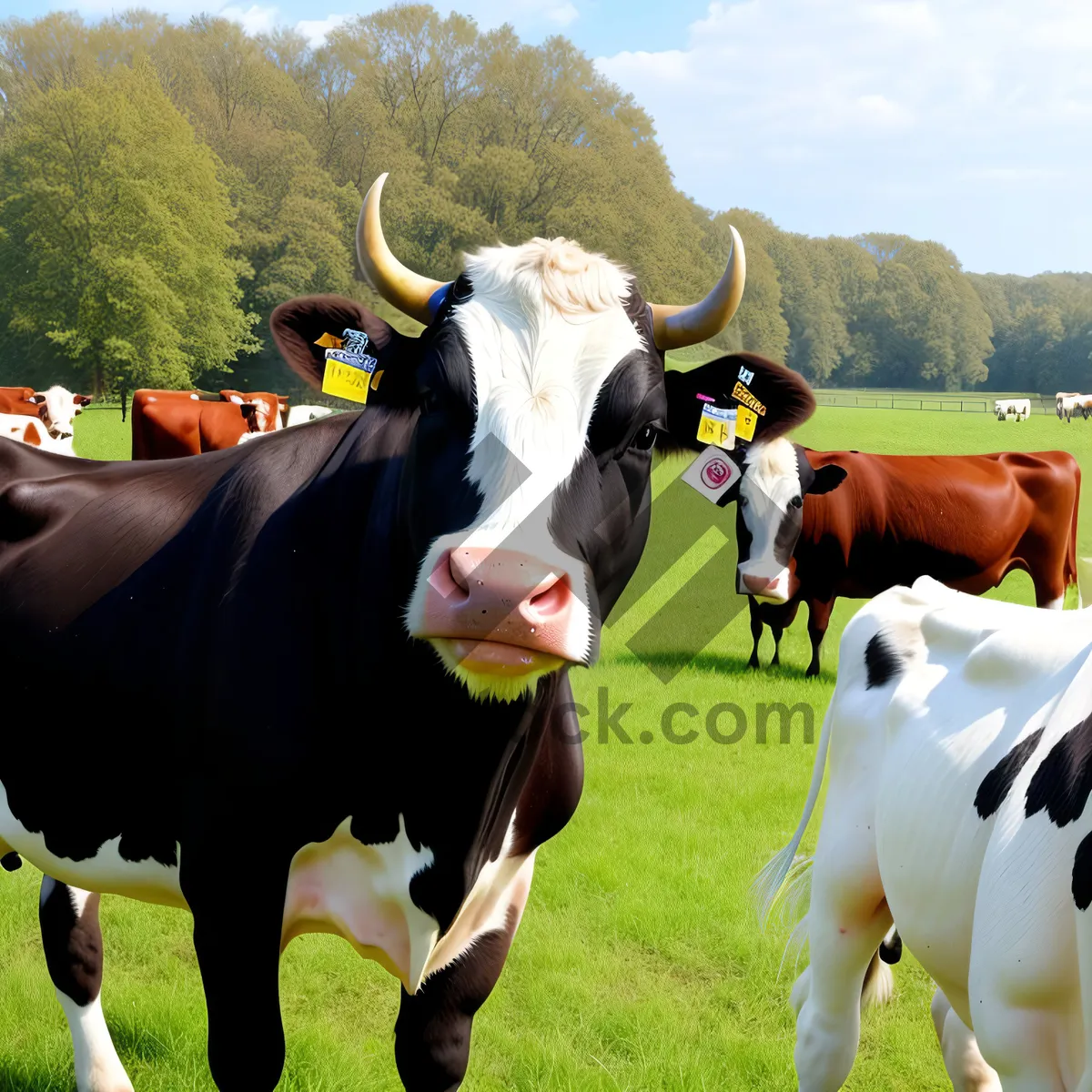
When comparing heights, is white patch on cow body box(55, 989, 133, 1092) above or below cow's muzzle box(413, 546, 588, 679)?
below

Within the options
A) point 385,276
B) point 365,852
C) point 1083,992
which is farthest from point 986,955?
point 385,276

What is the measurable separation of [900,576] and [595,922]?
5867 millimetres

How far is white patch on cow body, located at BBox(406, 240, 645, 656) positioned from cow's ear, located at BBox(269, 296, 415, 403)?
0.32m

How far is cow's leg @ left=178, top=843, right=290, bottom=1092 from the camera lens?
2355 millimetres

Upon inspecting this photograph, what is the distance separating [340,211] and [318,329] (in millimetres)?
50232

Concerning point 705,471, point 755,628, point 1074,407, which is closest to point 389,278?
point 705,471

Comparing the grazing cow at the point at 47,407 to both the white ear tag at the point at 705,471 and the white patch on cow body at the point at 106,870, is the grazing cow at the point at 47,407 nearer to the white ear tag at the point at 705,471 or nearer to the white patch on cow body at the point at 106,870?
the white ear tag at the point at 705,471

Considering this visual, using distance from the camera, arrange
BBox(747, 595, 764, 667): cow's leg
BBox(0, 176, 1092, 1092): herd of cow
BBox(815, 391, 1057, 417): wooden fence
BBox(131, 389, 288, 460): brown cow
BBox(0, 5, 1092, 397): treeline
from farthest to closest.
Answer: BBox(815, 391, 1057, 417): wooden fence → BBox(0, 5, 1092, 397): treeline → BBox(131, 389, 288, 460): brown cow → BBox(747, 595, 764, 667): cow's leg → BBox(0, 176, 1092, 1092): herd of cow

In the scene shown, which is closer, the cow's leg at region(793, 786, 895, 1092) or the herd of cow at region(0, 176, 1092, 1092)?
the herd of cow at region(0, 176, 1092, 1092)

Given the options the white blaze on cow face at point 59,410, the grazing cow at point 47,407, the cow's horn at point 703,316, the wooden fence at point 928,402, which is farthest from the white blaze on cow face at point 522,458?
the wooden fence at point 928,402

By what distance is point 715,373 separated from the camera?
2762 mm

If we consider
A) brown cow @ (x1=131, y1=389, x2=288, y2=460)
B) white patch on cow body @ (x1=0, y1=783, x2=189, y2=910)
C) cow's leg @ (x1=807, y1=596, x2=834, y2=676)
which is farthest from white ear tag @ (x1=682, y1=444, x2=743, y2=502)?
brown cow @ (x1=131, y1=389, x2=288, y2=460)

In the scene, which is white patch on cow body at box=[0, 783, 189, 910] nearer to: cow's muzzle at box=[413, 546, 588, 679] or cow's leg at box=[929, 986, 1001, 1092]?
cow's muzzle at box=[413, 546, 588, 679]

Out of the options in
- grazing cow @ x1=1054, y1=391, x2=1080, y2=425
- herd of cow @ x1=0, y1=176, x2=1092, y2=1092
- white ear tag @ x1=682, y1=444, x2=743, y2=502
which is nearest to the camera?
herd of cow @ x1=0, y1=176, x2=1092, y2=1092
